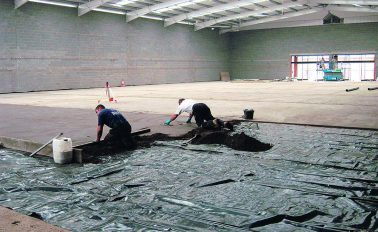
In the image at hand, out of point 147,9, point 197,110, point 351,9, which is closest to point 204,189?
point 197,110

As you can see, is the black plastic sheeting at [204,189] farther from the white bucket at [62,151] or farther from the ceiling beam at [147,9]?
the ceiling beam at [147,9]

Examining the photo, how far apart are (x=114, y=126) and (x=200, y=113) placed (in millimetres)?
2493

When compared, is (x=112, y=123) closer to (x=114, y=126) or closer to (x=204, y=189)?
(x=114, y=126)

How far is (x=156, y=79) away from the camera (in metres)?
32.9

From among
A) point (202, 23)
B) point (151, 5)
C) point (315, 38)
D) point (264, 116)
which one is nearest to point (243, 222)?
point (264, 116)

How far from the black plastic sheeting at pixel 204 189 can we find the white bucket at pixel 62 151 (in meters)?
0.14

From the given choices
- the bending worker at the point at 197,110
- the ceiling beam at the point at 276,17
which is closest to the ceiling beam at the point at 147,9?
the ceiling beam at the point at 276,17

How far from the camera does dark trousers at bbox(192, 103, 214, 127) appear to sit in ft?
28.2

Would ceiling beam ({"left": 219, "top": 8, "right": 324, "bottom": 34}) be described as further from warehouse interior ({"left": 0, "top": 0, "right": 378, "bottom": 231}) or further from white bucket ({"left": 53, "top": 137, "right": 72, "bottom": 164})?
white bucket ({"left": 53, "top": 137, "right": 72, "bottom": 164})

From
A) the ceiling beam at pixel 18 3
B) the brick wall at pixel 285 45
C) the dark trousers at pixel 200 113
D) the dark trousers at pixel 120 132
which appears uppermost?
the ceiling beam at pixel 18 3

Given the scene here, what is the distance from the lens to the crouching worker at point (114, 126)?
673 cm

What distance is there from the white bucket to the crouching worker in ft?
2.91

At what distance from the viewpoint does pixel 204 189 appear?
455cm

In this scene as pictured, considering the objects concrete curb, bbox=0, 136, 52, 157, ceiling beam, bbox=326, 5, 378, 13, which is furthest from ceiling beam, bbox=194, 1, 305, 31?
concrete curb, bbox=0, 136, 52, 157
